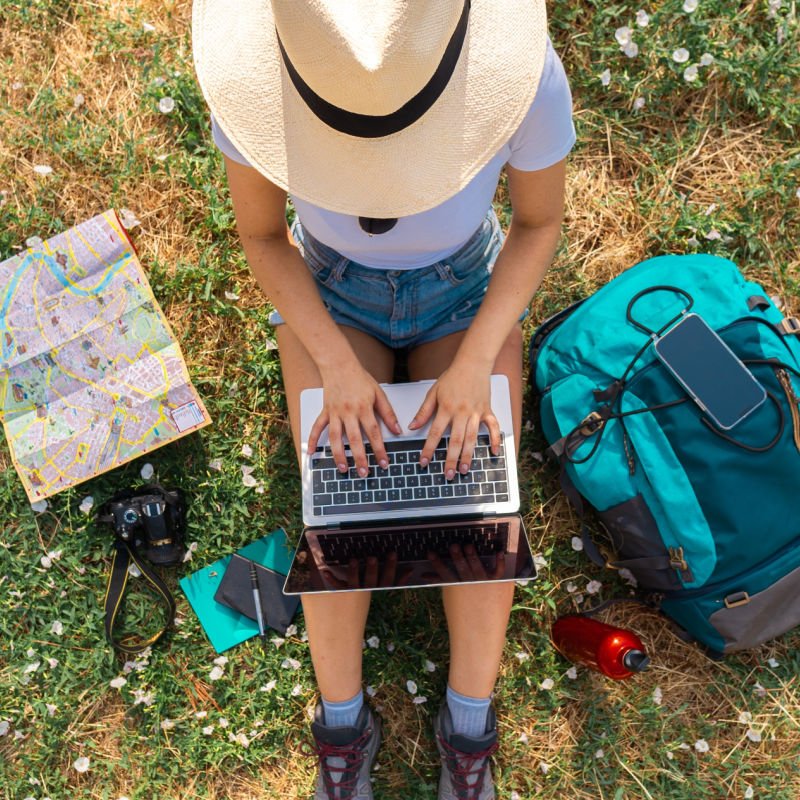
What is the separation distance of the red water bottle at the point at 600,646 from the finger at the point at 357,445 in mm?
1066

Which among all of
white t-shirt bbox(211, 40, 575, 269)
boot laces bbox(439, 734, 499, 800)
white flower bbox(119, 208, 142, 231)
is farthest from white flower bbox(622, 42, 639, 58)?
boot laces bbox(439, 734, 499, 800)

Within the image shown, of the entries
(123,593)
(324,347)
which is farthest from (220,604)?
(324,347)

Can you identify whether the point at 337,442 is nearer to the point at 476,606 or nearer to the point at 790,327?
the point at 476,606

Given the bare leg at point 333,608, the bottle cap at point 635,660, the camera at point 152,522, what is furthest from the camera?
the camera at point 152,522

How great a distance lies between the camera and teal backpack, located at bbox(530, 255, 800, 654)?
→ 2.42 metres

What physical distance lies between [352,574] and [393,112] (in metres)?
1.31

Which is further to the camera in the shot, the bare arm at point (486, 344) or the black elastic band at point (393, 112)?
the bare arm at point (486, 344)

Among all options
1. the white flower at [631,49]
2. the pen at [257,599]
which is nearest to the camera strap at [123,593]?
the pen at [257,599]

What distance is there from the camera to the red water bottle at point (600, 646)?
2.49 metres

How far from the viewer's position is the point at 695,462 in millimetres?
2443

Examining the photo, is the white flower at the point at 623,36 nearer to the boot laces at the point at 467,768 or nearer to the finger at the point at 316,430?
the finger at the point at 316,430

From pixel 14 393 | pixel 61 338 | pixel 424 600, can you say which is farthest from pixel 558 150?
pixel 14 393

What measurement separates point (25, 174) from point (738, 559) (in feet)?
9.83

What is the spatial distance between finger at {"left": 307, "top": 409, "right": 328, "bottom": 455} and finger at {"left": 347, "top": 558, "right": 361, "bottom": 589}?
0.34 metres
